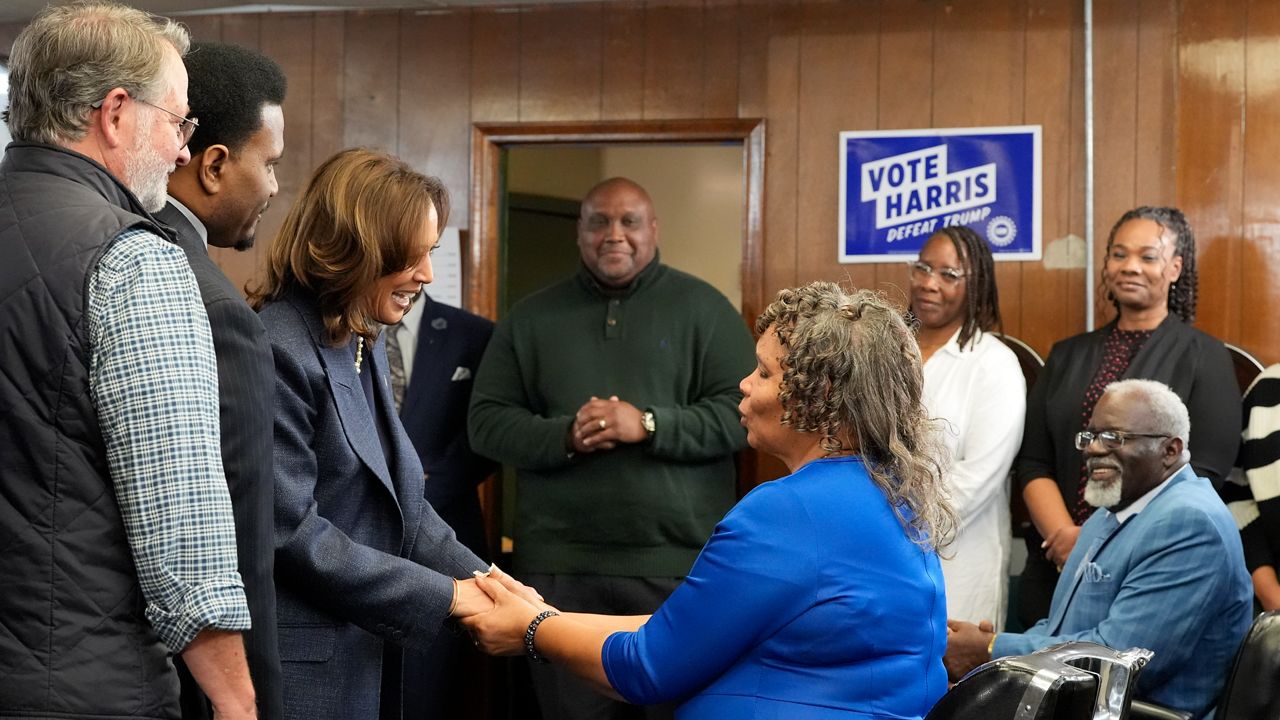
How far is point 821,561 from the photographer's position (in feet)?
6.27

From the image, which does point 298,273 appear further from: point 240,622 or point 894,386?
point 894,386

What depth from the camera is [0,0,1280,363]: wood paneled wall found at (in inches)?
176

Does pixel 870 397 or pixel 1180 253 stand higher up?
pixel 1180 253

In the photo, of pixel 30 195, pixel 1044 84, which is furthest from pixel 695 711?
pixel 1044 84

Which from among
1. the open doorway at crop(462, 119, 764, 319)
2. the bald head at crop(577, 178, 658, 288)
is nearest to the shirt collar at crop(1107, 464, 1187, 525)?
the bald head at crop(577, 178, 658, 288)

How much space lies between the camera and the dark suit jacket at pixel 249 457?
182cm

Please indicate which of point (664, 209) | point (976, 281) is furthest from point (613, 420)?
point (664, 209)

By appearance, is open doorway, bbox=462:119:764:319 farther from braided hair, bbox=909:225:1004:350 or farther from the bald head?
braided hair, bbox=909:225:1004:350

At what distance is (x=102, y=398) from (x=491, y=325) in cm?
296

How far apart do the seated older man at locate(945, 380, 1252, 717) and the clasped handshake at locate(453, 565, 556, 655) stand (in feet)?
4.04

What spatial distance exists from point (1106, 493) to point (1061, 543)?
598 mm

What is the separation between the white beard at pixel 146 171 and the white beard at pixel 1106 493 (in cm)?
217

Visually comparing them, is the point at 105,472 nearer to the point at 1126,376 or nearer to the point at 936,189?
the point at 1126,376

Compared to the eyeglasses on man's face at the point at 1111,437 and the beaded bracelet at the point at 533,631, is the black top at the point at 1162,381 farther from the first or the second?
the beaded bracelet at the point at 533,631
